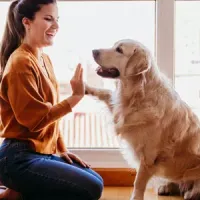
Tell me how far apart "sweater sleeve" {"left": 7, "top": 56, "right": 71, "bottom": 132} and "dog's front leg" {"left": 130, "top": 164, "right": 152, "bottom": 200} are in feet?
1.57

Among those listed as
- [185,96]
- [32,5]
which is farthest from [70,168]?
[185,96]

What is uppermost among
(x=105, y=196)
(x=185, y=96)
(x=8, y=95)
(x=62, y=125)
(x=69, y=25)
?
(x=69, y=25)

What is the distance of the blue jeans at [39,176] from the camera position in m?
1.77

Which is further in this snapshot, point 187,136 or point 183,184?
point 183,184

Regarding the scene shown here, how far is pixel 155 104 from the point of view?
1861 mm

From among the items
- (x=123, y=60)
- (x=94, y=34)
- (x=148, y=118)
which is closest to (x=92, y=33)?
(x=94, y=34)

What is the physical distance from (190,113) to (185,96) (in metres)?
0.45

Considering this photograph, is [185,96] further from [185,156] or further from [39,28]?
[39,28]

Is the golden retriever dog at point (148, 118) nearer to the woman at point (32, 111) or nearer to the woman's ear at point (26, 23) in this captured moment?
the woman at point (32, 111)

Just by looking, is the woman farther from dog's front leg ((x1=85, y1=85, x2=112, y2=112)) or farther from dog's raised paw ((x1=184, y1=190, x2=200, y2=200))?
dog's raised paw ((x1=184, y1=190, x2=200, y2=200))

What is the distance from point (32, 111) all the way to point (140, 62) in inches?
19.8

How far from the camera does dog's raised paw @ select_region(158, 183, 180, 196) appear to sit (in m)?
2.22

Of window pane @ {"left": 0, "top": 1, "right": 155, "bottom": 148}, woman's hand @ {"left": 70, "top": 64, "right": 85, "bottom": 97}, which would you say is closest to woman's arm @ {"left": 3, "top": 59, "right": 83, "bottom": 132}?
woman's hand @ {"left": 70, "top": 64, "right": 85, "bottom": 97}

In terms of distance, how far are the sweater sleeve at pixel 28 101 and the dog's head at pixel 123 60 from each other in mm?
296
